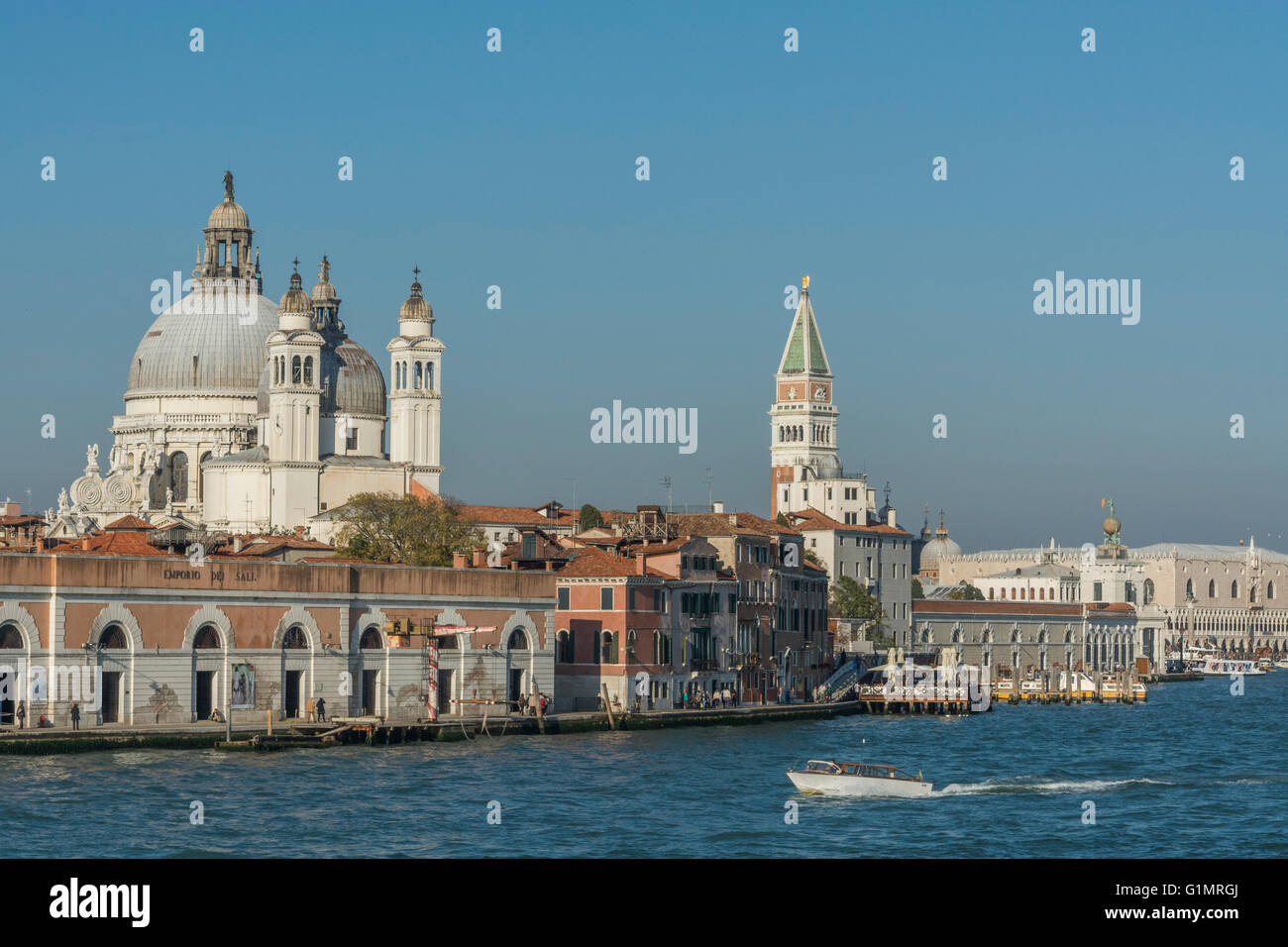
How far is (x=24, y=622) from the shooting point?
43844mm

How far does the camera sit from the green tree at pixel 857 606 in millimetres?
93188

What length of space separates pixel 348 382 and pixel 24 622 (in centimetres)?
4729

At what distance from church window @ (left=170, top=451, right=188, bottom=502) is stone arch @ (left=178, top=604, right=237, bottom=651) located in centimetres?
4974

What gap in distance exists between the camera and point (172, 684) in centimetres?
4603

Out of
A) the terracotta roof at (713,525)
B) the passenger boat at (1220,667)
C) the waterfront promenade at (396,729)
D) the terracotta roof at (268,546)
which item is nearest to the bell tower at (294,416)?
the terracotta roof at (268,546)

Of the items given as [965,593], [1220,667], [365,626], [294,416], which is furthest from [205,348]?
[1220,667]

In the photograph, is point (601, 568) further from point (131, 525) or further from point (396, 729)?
point (131, 525)

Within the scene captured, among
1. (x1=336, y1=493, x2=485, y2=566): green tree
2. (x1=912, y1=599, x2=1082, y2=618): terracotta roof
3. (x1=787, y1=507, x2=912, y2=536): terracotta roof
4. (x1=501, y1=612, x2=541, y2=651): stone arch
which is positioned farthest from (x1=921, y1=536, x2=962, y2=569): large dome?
(x1=501, y1=612, x2=541, y2=651): stone arch

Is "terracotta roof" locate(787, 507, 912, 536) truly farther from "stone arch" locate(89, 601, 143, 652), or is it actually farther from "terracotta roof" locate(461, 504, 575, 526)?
"stone arch" locate(89, 601, 143, 652)

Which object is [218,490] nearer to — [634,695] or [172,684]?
[634,695]

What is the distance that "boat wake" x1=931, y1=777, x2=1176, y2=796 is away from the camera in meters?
40.6

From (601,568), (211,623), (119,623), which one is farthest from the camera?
(601,568)
